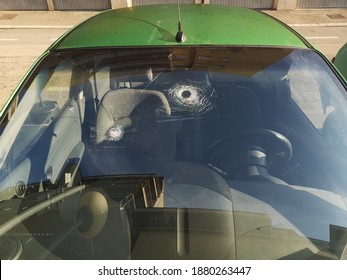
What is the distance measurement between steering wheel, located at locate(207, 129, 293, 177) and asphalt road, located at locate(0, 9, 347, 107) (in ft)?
14.8

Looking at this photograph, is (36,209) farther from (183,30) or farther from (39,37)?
(39,37)

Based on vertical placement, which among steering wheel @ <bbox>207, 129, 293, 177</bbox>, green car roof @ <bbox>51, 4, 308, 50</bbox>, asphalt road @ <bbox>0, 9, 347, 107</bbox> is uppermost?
green car roof @ <bbox>51, 4, 308, 50</bbox>

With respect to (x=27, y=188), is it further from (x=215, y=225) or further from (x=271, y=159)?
(x=271, y=159)

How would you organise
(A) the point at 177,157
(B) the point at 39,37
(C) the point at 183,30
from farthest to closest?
(B) the point at 39,37 → (C) the point at 183,30 → (A) the point at 177,157

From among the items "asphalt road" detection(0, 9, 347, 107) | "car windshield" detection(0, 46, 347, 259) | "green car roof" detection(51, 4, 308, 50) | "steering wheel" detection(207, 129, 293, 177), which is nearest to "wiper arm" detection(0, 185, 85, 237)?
"car windshield" detection(0, 46, 347, 259)

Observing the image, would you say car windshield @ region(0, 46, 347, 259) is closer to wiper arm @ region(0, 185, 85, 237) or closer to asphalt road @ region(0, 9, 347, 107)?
wiper arm @ region(0, 185, 85, 237)

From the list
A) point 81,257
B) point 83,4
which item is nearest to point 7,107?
point 81,257

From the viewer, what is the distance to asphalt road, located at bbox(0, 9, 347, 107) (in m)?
6.51

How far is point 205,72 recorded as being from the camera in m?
2.12

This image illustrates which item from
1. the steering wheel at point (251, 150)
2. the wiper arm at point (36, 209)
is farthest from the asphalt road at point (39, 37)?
the steering wheel at point (251, 150)

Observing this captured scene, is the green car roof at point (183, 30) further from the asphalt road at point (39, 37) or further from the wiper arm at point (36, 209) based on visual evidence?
the asphalt road at point (39, 37)

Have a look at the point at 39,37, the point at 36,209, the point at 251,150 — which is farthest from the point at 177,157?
the point at 39,37

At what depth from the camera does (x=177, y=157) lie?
187 cm

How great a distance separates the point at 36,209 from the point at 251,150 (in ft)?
3.66
